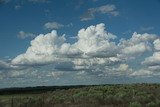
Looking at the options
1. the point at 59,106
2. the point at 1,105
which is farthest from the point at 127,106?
the point at 1,105

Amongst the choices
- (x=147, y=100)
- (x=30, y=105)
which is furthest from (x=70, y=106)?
(x=147, y=100)

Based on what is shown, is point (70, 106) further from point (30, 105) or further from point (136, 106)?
point (136, 106)

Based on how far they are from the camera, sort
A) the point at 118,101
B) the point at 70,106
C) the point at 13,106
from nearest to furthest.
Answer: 1. the point at 13,106
2. the point at 70,106
3. the point at 118,101

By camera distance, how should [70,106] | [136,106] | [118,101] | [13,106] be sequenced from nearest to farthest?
[136,106], [13,106], [70,106], [118,101]

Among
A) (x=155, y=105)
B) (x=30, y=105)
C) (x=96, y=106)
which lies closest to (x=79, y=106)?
(x=96, y=106)

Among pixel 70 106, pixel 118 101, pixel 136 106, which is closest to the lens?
pixel 136 106

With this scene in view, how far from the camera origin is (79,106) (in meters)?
36.7

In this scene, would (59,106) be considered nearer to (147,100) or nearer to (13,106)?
(13,106)

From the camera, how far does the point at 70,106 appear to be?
127 ft

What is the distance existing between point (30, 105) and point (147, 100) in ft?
38.1

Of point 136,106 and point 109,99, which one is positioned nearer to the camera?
point 136,106

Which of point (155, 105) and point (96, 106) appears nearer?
point (155, 105)

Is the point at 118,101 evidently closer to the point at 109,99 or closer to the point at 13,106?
the point at 109,99

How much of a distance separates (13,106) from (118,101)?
1104 cm
